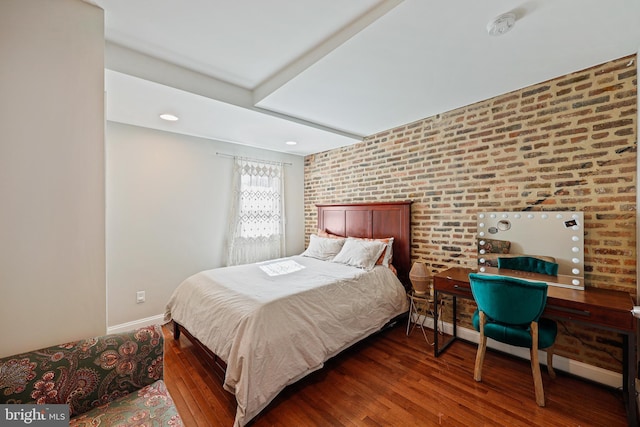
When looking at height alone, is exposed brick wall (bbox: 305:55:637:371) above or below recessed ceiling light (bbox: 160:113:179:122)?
below

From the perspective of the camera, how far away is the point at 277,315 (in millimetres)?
1908

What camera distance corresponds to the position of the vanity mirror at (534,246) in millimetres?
2088

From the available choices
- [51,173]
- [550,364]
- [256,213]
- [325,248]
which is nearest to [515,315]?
[550,364]

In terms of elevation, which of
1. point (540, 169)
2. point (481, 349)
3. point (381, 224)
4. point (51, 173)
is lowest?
point (481, 349)

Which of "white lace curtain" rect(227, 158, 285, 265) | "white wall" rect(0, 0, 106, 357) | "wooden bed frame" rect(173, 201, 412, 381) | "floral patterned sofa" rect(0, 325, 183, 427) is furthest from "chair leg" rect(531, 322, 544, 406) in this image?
"white lace curtain" rect(227, 158, 285, 265)

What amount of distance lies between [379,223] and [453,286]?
1311 mm

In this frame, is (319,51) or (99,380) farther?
(319,51)

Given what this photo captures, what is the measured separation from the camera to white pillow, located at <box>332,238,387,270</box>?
3.05 metres

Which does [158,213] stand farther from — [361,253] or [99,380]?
[361,253]

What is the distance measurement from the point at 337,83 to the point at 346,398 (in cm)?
253

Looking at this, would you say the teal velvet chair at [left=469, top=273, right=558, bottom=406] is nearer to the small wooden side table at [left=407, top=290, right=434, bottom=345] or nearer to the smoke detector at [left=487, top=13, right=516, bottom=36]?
the small wooden side table at [left=407, top=290, right=434, bottom=345]

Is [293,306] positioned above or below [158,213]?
below

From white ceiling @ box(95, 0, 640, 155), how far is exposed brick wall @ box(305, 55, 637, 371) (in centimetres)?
19

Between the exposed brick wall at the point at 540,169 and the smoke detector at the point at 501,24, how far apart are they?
3.73 ft
